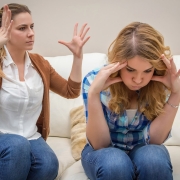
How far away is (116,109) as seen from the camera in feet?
4.06

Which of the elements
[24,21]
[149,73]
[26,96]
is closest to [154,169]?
[149,73]

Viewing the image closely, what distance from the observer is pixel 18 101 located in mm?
1410

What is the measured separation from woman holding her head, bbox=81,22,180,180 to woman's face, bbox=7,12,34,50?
1.14ft

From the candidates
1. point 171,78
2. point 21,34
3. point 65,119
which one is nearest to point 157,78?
point 171,78

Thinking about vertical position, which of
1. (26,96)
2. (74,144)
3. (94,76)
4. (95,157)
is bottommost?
(74,144)

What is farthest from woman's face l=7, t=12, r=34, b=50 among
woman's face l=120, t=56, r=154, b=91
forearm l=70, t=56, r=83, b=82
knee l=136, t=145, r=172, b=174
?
knee l=136, t=145, r=172, b=174

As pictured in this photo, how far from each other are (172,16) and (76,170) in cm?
118

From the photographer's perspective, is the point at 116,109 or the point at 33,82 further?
the point at 33,82

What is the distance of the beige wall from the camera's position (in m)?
2.04

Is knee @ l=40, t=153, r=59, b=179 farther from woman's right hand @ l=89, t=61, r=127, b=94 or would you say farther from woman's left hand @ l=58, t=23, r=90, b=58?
woman's left hand @ l=58, t=23, r=90, b=58

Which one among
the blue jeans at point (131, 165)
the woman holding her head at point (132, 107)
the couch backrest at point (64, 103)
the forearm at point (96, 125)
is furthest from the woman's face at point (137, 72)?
the couch backrest at point (64, 103)

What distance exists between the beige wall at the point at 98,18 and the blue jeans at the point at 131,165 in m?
1.07

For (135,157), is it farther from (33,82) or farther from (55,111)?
(55,111)

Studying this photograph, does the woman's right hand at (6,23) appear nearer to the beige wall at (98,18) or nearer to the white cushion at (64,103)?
the white cushion at (64,103)
